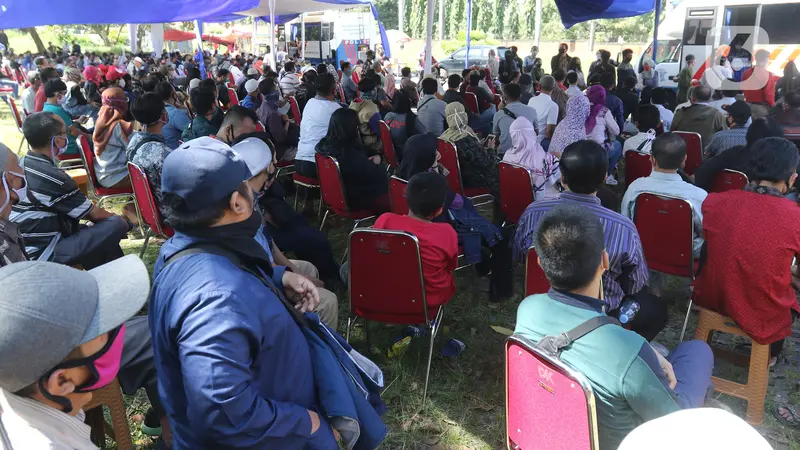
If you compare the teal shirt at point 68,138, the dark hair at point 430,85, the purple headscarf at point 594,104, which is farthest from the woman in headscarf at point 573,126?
the teal shirt at point 68,138

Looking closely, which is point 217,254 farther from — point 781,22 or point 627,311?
point 781,22

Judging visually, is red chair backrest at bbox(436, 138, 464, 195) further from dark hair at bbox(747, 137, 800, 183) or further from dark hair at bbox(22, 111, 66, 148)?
dark hair at bbox(22, 111, 66, 148)

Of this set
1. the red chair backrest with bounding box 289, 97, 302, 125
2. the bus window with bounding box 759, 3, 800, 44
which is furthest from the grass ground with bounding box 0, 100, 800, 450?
the bus window with bounding box 759, 3, 800, 44

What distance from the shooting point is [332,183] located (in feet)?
15.1

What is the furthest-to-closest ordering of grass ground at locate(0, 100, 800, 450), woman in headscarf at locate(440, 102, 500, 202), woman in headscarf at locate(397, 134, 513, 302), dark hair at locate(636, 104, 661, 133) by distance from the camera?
dark hair at locate(636, 104, 661, 133) < woman in headscarf at locate(440, 102, 500, 202) < woman in headscarf at locate(397, 134, 513, 302) < grass ground at locate(0, 100, 800, 450)

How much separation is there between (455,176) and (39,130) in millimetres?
3184

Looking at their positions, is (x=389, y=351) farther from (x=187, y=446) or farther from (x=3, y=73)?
(x=3, y=73)

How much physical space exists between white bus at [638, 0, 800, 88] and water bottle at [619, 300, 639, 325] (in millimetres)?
11090

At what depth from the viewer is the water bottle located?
104 inches

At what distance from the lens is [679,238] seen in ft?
11.0

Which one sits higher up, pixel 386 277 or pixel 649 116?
pixel 649 116

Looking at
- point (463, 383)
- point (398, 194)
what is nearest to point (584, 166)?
point (463, 383)

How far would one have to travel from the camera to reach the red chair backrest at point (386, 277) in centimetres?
280

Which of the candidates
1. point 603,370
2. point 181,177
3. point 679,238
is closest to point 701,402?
point 603,370
